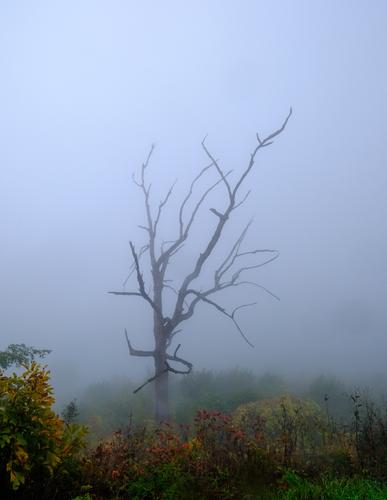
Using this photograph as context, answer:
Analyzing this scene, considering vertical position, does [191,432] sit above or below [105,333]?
below

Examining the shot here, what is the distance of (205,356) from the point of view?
48656 millimetres

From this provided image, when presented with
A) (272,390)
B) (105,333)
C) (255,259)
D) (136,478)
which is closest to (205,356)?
(105,333)

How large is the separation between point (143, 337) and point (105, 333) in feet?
25.7

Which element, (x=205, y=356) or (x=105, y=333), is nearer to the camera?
(x=205, y=356)

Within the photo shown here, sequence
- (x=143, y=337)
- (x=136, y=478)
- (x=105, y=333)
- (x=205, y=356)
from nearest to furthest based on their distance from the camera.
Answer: (x=136, y=478) → (x=205, y=356) → (x=105, y=333) → (x=143, y=337)

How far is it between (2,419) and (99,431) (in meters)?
10.5

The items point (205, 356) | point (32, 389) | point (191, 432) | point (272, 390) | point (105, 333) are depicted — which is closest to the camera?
point (32, 389)

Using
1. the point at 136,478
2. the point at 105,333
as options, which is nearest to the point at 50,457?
the point at 136,478

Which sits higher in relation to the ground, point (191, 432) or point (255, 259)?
point (255, 259)

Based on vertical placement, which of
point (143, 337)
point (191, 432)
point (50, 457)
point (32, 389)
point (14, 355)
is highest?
point (143, 337)

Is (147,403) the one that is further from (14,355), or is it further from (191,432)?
(14,355)

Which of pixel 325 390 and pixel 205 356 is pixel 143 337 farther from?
pixel 325 390

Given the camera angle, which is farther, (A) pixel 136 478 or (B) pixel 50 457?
(A) pixel 136 478

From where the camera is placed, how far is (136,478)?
471 centimetres
